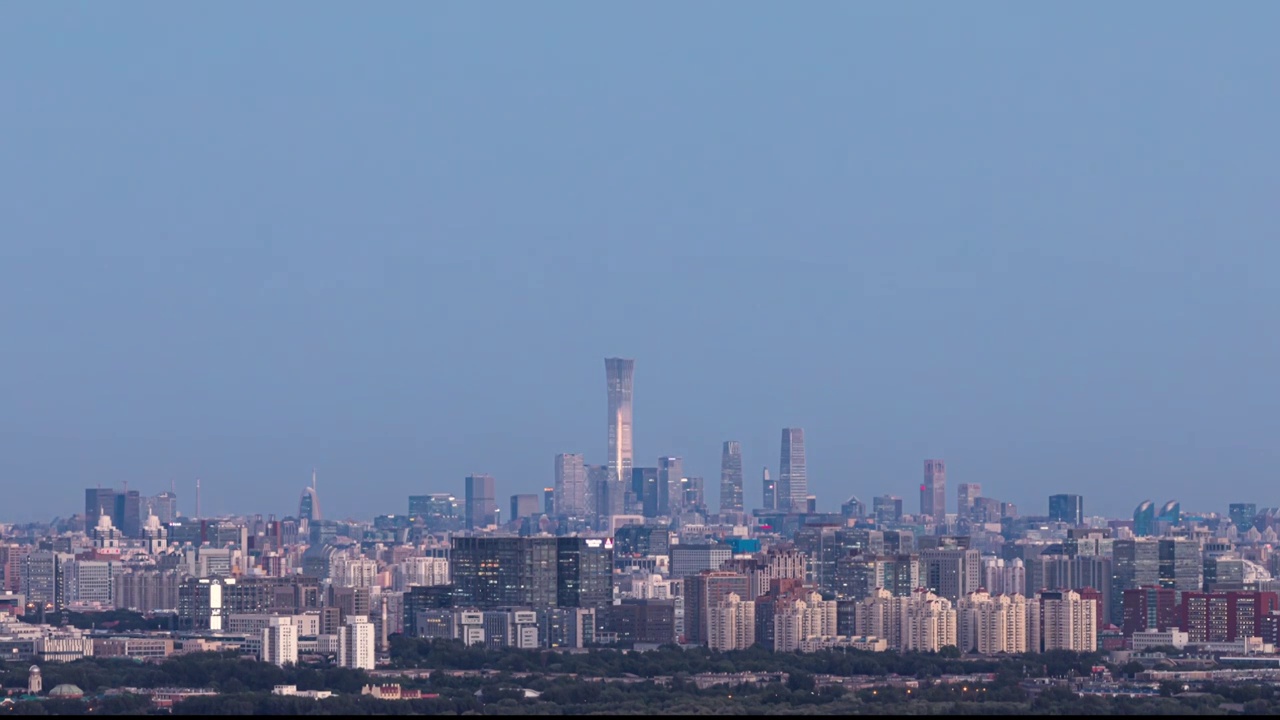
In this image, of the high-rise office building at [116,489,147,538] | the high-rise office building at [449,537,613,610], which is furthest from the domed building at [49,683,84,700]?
the high-rise office building at [116,489,147,538]

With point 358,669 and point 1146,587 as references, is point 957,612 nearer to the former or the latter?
point 1146,587

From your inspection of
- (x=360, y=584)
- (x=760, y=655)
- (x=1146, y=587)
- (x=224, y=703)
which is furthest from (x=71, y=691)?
(x=360, y=584)

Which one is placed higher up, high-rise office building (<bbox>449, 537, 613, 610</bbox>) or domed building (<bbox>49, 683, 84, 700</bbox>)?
high-rise office building (<bbox>449, 537, 613, 610</bbox>)

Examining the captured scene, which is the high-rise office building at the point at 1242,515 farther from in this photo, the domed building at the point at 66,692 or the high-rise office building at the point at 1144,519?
the domed building at the point at 66,692

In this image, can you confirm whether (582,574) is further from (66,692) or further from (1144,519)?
(1144,519)

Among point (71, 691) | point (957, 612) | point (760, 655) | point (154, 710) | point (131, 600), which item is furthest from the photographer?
point (131, 600)

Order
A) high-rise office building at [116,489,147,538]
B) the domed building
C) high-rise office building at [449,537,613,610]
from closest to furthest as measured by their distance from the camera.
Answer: the domed building → high-rise office building at [449,537,613,610] → high-rise office building at [116,489,147,538]

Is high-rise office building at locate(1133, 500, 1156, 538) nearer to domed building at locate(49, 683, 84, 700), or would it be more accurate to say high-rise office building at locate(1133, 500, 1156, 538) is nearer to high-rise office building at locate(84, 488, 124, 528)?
high-rise office building at locate(84, 488, 124, 528)

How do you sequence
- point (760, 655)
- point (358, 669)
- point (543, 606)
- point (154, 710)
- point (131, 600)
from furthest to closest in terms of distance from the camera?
point (131, 600)
point (543, 606)
point (760, 655)
point (358, 669)
point (154, 710)
